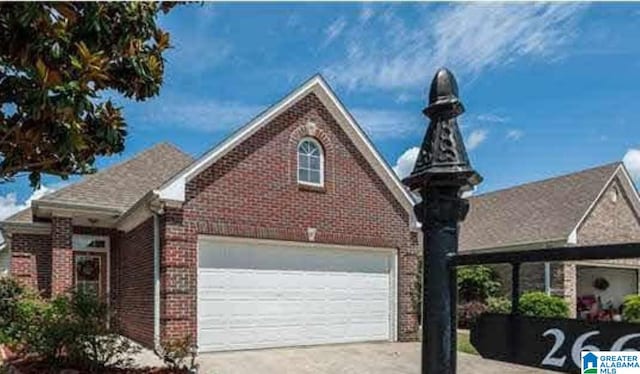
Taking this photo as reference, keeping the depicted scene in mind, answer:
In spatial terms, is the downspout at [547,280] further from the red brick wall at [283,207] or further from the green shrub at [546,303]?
the red brick wall at [283,207]

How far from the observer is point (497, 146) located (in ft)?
49.9

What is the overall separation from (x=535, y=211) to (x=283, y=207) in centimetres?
1281

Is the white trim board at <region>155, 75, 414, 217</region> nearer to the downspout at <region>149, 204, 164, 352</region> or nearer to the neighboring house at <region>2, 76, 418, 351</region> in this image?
the neighboring house at <region>2, 76, 418, 351</region>

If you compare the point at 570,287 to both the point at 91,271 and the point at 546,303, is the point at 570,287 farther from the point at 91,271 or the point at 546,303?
the point at 91,271

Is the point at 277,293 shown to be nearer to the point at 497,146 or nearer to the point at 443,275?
the point at 497,146

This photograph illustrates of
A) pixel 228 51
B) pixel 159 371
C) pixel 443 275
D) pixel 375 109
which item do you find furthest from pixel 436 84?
pixel 375 109

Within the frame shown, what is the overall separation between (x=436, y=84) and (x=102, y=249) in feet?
56.7

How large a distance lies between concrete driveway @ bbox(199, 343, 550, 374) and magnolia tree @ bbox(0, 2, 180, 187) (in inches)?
214

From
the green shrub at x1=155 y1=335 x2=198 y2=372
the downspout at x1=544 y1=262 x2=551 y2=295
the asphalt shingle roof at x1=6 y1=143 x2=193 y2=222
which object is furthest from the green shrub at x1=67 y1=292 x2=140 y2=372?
the downspout at x1=544 y1=262 x2=551 y2=295

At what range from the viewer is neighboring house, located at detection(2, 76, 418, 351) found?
520 inches

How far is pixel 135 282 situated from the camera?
50.2 feet

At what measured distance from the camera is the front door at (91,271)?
17.3 metres

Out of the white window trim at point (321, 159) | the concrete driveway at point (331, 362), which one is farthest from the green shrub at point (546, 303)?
the white window trim at point (321, 159)

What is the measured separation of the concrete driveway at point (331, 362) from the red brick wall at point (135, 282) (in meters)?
2.21
